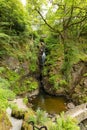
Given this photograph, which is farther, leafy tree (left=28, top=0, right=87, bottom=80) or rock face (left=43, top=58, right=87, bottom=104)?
rock face (left=43, top=58, right=87, bottom=104)

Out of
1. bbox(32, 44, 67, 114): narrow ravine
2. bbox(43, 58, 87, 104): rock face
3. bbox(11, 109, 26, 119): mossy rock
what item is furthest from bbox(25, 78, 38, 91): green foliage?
bbox(11, 109, 26, 119): mossy rock

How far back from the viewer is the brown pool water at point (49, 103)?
14.6 metres

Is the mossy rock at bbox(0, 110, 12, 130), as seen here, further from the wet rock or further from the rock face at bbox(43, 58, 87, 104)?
the rock face at bbox(43, 58, 87, 104)

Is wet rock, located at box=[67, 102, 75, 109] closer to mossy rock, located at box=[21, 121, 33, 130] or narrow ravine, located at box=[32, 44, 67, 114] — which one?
narrow ravine, located at box=[32, 44, 67, 114]

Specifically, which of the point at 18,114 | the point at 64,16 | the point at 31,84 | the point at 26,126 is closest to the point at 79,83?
the point at 31,84

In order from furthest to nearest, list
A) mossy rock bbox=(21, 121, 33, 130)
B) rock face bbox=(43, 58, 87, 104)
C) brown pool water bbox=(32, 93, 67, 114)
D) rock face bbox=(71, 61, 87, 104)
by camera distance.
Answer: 1. rock face bbox=(43, 58, 87, 104)
2. rock face bbox=(71, 61, 87, 104)
3. brown pool water bbox=(32, 93, 67, 114)
4. mossy rock bbox=(21, 121, 33, 130)

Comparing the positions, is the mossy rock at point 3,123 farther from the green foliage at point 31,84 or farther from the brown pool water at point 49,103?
the green foliage at point 31,84

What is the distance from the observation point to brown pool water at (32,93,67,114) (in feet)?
48.0

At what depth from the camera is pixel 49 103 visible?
613 inches

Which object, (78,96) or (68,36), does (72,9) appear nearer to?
(68,36)

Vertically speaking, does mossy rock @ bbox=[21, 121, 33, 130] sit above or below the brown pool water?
above

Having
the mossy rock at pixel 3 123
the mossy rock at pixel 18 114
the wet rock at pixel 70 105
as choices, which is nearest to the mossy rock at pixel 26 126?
the mossy rock at pixel 3 123

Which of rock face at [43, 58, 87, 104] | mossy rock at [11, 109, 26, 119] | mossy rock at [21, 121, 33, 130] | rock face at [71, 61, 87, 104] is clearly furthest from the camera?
rock face at [43, 58, 87, 104]

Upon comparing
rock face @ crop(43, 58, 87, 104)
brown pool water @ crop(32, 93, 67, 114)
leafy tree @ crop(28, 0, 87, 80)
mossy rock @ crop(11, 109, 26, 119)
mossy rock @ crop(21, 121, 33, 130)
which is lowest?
brown pool water @ crop(32, 93, 67, 114)
